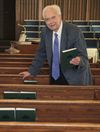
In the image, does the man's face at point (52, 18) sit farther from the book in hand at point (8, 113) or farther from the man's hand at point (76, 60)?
the book in hand at point (8, 113)

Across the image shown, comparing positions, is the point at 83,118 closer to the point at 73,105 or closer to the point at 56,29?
the point at 73,105

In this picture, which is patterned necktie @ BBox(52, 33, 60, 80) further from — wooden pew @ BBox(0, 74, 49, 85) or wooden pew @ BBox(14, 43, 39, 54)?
wooden pew @ BBox(14, 43, 39, 54)

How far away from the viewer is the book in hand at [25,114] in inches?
74.9

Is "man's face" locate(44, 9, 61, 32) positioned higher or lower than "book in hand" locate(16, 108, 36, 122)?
higher

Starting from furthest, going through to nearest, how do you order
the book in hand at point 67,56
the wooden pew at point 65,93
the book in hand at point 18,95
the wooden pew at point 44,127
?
the book in hand at point 67,56, the wooden pew at point 65,93, the book in hand at point 18,95, the wooden pew at point 44,127

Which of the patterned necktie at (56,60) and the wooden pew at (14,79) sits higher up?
the patterned necktie at (56,60)

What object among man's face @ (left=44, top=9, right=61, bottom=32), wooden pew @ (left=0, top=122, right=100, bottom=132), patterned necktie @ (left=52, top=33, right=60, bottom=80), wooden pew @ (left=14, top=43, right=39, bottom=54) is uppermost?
man's face @ (left=44, top=9, right=61, bottom=32)

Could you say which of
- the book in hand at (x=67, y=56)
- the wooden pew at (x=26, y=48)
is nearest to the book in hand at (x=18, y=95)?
the book in hand at (x=67, y=56)

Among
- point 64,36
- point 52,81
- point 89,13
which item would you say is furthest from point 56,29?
point 89,13

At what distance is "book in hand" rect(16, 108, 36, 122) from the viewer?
1.90m

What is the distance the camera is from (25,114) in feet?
6.27

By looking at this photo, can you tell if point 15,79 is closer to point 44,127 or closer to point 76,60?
point 76,60

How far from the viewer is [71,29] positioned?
9.96 ft

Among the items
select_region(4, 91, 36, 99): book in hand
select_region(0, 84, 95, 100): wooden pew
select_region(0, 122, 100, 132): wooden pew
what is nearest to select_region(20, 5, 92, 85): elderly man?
select_region(0, 84, 95, 100): wooden pew
